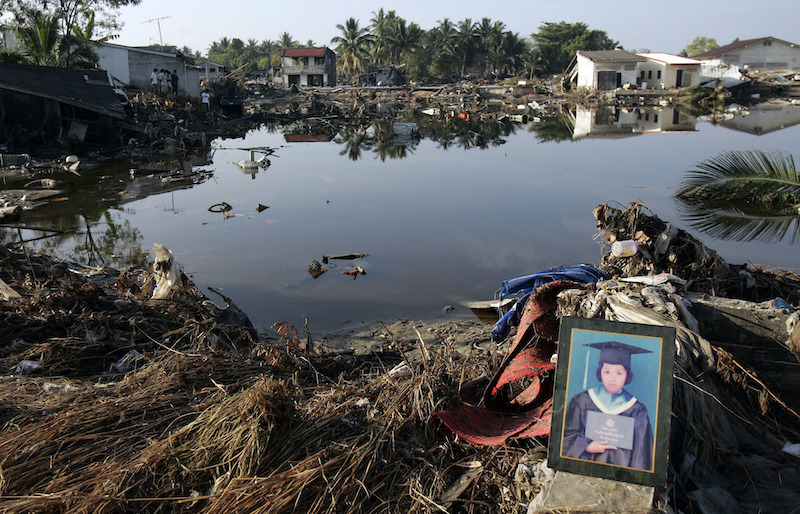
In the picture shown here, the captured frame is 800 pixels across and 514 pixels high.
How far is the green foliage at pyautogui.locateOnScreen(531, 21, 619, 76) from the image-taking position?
229 ft

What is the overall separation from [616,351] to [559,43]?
255 feet

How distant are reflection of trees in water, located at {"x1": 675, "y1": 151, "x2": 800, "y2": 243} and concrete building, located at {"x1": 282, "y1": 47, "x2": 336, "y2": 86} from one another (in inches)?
2031

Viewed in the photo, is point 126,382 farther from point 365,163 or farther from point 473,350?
point 365,163

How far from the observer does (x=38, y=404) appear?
3.98 meters

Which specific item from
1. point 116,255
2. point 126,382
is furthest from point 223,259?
point 126,382


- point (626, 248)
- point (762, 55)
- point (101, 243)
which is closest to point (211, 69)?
point (101, 243)

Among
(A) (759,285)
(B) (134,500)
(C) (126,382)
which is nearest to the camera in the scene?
(B) (134,500)

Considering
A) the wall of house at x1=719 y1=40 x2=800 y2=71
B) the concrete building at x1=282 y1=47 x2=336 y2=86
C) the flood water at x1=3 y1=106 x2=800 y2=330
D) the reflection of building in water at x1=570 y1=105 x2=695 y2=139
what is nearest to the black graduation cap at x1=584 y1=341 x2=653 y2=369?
the flood water at x1=3 y1=106 x2=800 y2=330

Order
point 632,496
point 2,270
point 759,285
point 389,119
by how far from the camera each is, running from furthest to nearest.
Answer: point 389,119, point 2,270, point 759,285, point 632,496

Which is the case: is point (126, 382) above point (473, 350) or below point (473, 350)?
above

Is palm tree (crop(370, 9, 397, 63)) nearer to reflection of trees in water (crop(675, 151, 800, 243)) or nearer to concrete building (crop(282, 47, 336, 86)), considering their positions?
concrete building (crop(282, 47, 336, 86))

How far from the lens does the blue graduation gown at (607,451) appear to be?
2.71 meters

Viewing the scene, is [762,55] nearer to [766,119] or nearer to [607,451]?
[766,119]

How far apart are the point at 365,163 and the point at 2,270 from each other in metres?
15.4
